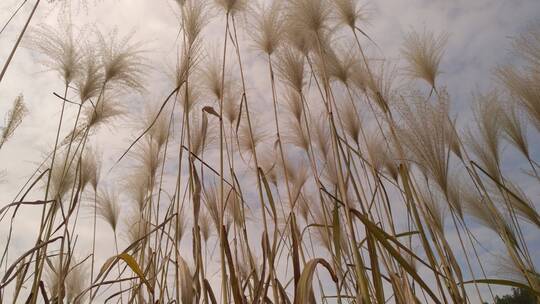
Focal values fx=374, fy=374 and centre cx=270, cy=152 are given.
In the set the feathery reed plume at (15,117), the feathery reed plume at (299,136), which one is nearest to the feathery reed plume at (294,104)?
the feathery reed plume at (299,136)

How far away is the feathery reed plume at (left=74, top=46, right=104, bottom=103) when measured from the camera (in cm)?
189

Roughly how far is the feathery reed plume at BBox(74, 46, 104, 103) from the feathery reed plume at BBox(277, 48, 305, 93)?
939mm

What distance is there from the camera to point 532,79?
1.84m

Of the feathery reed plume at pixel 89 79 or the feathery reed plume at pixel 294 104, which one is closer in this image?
the feathery reed plume at pixel 89 79

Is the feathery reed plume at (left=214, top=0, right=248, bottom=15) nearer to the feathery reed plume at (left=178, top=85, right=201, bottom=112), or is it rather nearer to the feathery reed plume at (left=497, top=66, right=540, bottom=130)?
the feathery reed plume at (left=178, top=85, right=201, bottom=112)

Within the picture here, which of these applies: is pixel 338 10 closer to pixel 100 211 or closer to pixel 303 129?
pixel 303 129

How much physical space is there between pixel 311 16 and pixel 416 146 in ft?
2.61

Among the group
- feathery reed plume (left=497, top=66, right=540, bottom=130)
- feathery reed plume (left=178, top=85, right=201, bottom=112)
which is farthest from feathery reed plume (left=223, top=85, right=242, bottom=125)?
feathery reed plume (left=497, top=66, right=540, bottom=130)

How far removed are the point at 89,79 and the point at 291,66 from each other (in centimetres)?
105

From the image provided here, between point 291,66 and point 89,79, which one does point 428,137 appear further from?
point 89,79

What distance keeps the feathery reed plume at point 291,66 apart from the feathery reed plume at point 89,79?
94 centimetres

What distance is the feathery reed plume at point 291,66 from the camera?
6.62 feet

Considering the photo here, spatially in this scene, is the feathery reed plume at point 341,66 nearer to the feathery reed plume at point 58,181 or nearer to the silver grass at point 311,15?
the silver grass at point 311,15

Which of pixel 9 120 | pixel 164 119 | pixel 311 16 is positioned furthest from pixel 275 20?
pixel 9 120
